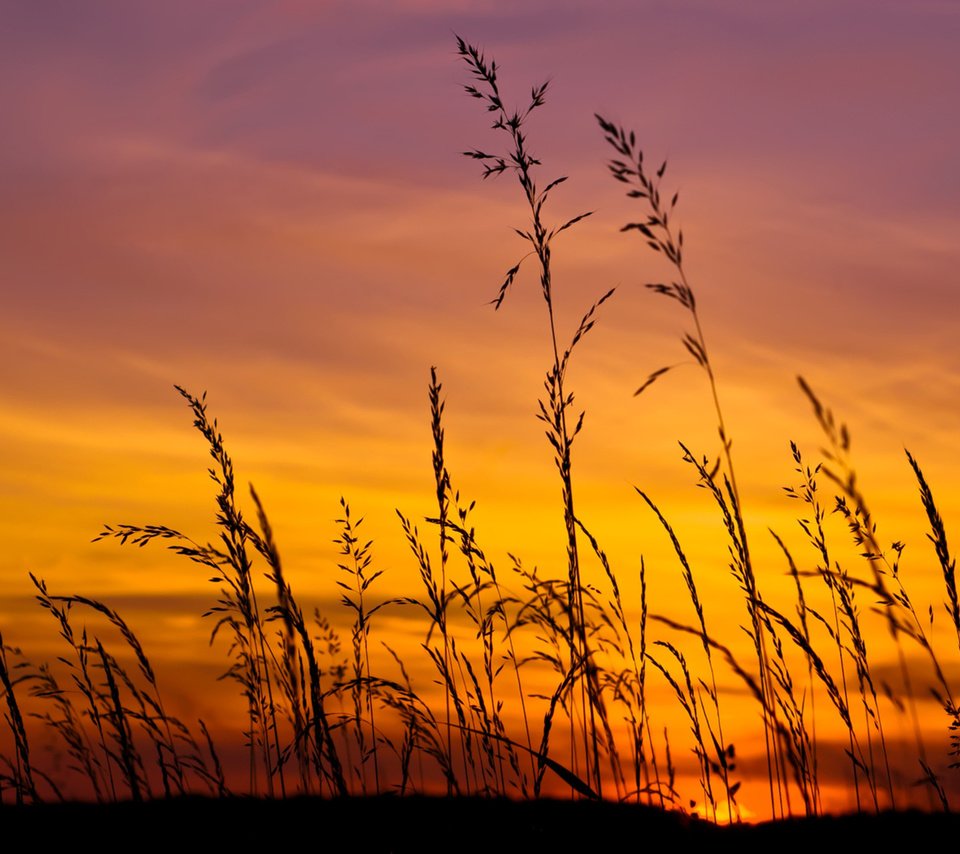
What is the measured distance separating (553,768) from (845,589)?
126 cm

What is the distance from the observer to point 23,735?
3.97 metres

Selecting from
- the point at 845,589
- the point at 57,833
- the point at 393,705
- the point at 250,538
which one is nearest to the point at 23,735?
the point at 57,833

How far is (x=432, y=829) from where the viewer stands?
306 centimetres

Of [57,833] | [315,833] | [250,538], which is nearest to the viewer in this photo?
[315,833]

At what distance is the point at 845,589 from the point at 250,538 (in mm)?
2065

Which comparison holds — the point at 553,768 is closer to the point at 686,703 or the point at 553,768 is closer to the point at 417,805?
the point at 417,805

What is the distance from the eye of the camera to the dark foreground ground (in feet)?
9.20

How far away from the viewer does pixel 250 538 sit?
4.04 meters

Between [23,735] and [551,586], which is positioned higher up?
[551,586]

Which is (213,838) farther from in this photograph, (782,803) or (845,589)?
(845,589)

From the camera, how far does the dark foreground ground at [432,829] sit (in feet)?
9.20

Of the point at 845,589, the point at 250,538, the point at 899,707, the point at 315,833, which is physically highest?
the point at 250,538

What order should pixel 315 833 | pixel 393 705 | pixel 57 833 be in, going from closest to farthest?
pixel 315 833, pixel 57 833, pixel 393 705

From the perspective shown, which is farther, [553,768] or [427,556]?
[427,556]
